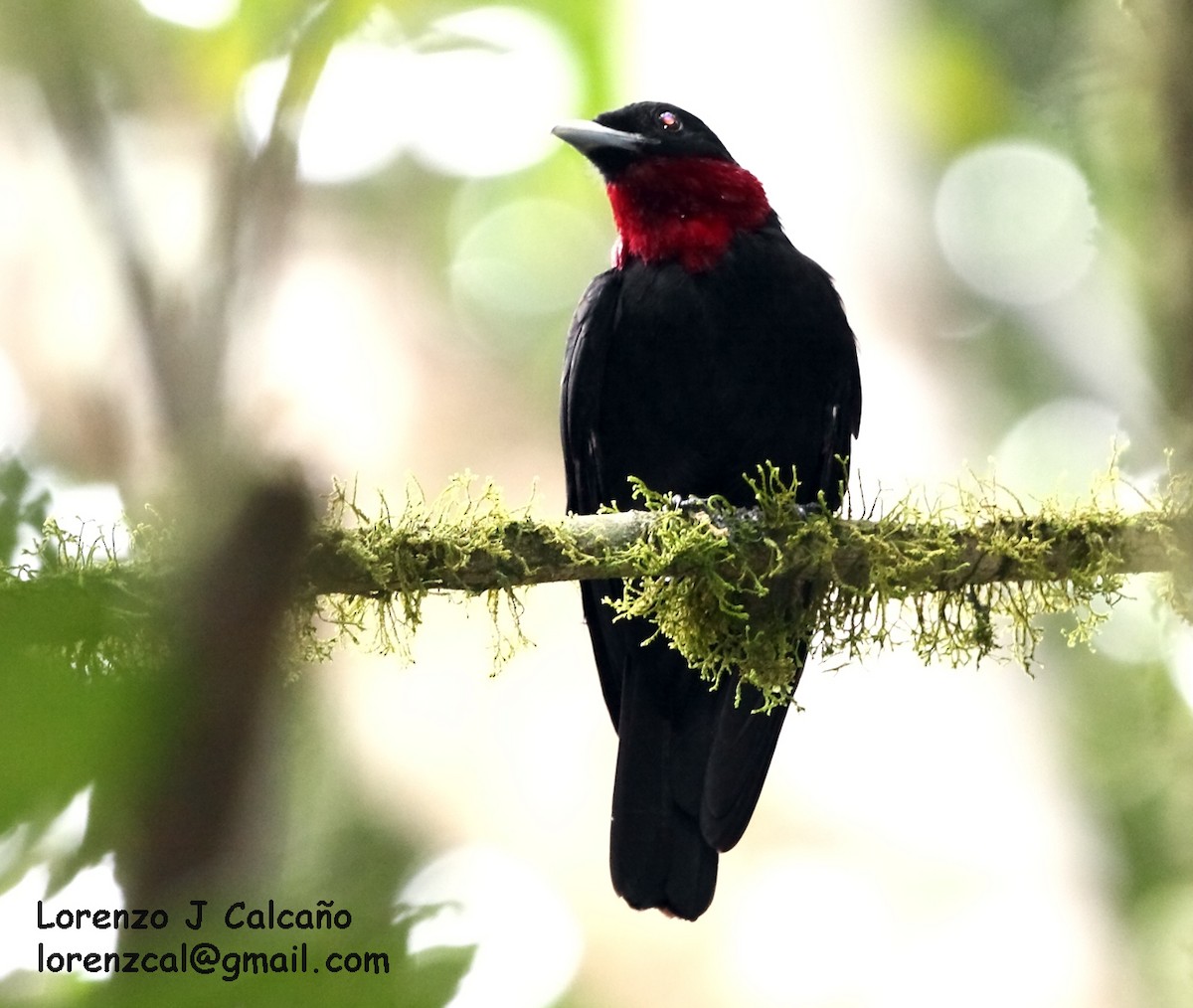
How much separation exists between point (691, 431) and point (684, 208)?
733 millimetres

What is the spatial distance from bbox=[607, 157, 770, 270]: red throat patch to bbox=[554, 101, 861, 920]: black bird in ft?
0.03

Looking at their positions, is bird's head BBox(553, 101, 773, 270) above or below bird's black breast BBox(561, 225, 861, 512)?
above

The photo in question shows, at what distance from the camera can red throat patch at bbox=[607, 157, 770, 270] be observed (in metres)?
3.85

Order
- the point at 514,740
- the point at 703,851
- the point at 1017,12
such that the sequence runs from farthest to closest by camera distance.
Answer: the point at 514,740
the point at 1017,12
the point at 703,851

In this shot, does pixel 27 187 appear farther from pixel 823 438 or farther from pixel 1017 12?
pixel 1017 12

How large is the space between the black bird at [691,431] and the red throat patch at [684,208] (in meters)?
0.01

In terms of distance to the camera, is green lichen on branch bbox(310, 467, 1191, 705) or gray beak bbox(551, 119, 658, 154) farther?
gray beak bbox(551, 119, 658, 154)

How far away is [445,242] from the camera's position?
789 centimetres

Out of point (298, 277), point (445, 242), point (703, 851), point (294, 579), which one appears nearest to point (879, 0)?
point (445, 242)

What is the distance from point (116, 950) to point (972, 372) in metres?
6.73

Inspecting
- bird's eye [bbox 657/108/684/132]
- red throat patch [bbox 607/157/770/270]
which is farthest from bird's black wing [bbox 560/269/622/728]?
bird's eye [bbox 657/108/684/132]

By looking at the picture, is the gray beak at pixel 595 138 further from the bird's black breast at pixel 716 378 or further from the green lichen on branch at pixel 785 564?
the green lichen on branch at pixel 785 564

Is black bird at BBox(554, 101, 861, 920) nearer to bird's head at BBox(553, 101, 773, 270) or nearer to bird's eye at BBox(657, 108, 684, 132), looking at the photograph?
bird's head at BBox(553, 101, 773, 270)

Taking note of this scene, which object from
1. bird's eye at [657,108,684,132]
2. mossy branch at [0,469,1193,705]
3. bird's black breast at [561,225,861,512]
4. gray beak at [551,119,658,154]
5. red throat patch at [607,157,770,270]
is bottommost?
mossy branch at [0,469,1193,705]
